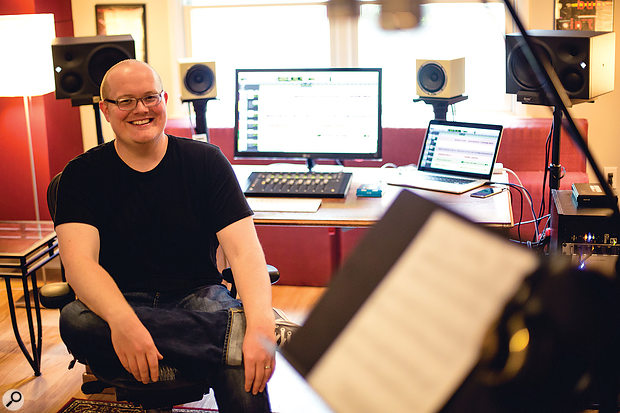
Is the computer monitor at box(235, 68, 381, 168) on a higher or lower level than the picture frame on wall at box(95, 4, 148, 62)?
lower

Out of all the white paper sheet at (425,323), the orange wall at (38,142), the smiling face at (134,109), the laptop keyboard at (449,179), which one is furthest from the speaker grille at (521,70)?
the orange wall at (38,142)

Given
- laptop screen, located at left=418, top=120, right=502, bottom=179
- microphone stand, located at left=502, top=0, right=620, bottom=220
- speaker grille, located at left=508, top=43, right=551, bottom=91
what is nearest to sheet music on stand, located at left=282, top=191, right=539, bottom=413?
microphone stand, located at left=502, top=0, right=620, bottom=220

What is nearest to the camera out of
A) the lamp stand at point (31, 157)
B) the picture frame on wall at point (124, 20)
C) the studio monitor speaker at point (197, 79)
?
the studio monitor speaker at point (197, 79)

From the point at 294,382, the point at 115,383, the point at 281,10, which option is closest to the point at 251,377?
the point at 115,383

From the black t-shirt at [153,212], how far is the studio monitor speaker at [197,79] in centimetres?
98

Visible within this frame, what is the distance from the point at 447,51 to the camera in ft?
9.79

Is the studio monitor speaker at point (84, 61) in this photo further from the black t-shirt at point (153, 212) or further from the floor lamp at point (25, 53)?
the black t-shirt at point (153, 212)

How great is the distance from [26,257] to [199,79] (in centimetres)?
106

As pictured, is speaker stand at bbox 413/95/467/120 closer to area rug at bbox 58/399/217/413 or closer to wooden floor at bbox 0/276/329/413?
wooden floor at bbox 0/276/329/413

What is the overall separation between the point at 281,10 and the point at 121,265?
2.51 metres

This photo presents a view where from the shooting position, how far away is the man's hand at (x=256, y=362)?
73.8 inches

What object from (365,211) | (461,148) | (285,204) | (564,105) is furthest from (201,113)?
(564,105)

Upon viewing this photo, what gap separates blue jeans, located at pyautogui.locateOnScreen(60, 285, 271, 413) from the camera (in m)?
1.88

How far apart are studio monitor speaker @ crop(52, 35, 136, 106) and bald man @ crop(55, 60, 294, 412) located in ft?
2.44
